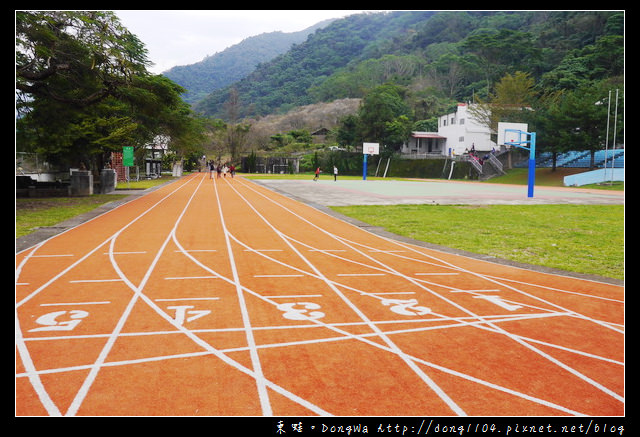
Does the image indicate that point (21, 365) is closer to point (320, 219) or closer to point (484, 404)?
point (484, 404)

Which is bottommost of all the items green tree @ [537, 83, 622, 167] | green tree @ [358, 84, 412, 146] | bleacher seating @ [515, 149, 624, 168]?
bleacher seating @ [515, 149, 624, 168]

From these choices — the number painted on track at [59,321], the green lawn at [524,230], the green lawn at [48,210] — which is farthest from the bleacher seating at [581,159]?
the number painted on track at [59,321]

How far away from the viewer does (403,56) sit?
106 m

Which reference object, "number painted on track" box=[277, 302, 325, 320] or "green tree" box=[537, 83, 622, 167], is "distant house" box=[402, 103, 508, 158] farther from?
"number painted on track" box=[277, 302, 325, 320]

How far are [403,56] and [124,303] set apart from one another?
10946 cm

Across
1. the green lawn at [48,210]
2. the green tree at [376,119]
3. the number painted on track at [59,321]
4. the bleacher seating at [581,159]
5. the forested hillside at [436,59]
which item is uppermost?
the forested hillside at [436,59]

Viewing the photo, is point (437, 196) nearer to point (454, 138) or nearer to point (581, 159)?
point (581, 159)

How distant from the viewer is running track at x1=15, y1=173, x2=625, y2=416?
3.48 meters

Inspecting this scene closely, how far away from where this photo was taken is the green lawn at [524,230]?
9.11 metres

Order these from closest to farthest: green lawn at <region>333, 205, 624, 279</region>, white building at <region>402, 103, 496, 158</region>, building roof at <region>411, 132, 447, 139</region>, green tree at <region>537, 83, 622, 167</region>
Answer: green lawn at <region>333, 205, 624, 279</region>
green tree at <region>537, 83, 622, 167</region>
white building at <region>402, 103, 496, 158</region>
building roof at <region>411, 132, 447, 139</region>

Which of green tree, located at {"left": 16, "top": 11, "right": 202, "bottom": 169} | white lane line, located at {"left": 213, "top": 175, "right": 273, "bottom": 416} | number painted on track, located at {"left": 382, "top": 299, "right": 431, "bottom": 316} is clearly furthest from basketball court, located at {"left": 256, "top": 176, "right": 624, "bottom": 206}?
number painted on track, located at {"left": 382, "top": 299, "right": 431, "bottom": 316}

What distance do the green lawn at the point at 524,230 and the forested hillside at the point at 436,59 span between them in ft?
143

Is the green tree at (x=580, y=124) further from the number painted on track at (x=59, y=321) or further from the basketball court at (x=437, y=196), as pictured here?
the number painted on track at (x=59, y=321)
